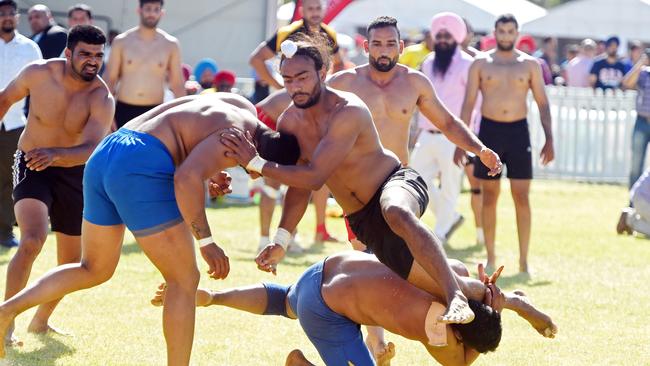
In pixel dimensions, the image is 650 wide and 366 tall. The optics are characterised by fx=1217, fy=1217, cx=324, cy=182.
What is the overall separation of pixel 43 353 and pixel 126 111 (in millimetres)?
4691

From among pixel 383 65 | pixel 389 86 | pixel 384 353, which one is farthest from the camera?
pixel 389 86

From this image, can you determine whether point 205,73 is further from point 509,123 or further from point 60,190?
point 60,190

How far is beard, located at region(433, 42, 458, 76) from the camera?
39.4ft

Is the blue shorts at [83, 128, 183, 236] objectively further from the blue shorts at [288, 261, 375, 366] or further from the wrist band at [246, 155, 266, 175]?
the blue shorts at [288, 261, 375, 366]

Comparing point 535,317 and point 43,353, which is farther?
point 43,353

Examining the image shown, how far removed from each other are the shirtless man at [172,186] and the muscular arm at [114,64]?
5.27 meters

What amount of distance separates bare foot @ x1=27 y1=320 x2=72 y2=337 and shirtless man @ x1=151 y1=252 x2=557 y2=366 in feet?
4.95

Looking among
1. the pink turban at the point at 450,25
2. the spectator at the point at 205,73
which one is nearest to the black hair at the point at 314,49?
the pink turban at the point at 450,25

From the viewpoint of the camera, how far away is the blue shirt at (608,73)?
20547mm

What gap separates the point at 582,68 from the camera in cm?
2136

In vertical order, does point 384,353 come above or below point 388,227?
below

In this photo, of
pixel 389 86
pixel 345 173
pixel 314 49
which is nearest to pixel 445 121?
pixel 389 86

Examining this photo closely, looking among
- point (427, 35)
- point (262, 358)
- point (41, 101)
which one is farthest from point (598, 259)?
point (41, 101)

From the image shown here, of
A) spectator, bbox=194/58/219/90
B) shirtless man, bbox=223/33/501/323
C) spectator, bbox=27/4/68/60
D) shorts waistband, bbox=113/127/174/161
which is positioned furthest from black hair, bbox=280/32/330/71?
spectator, bbox=194/58/219/90
